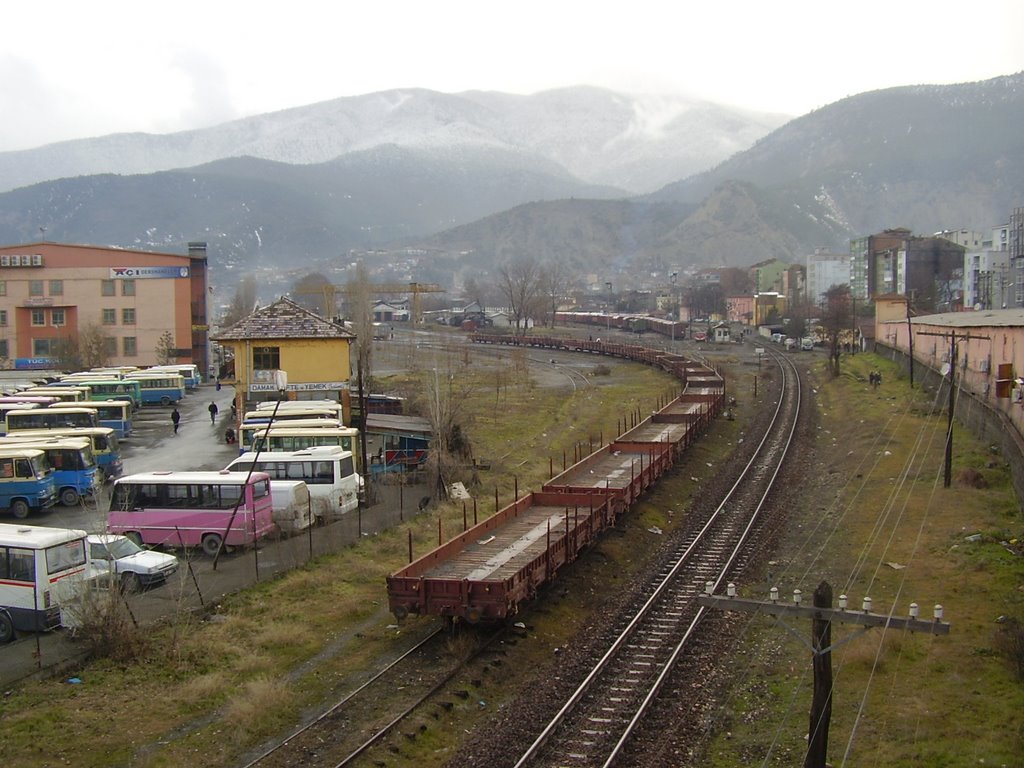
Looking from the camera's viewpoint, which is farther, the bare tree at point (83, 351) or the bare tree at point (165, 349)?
the bare tree at point (165, 349)

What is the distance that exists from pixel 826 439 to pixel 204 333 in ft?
137

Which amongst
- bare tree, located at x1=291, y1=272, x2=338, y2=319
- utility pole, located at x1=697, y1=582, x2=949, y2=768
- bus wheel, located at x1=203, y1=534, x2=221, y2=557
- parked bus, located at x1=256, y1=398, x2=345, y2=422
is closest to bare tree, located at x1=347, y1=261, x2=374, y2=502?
parked bus, located at x1=256, y1=398, x2=345, y2=422

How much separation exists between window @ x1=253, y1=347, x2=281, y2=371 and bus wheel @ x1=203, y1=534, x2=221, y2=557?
669 inches

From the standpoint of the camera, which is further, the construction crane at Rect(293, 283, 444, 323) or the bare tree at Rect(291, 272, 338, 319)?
the bare tree at Rect(291, 272, 338, 319)

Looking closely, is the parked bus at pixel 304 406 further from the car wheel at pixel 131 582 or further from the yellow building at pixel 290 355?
the car wheel at pixel 131 582

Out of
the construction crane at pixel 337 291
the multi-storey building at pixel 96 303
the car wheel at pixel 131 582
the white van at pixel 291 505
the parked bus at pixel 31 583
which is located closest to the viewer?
→ the parked bus at pixel 31 583

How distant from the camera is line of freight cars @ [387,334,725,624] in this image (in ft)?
49.9

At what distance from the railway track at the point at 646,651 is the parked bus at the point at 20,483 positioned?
15966 millimetres

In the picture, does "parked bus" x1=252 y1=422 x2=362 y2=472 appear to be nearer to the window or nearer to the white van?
the white van

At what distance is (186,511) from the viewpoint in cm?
2148

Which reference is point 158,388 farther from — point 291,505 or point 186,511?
point 186,511

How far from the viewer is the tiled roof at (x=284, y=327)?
123 ft

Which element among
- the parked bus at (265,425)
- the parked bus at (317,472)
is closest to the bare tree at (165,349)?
the parked bus at (265,425)

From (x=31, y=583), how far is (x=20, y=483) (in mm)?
10253
